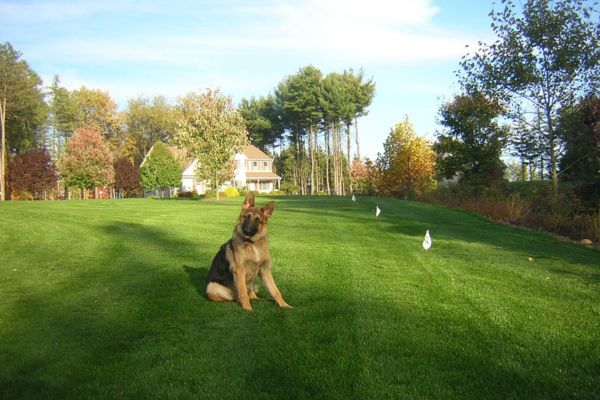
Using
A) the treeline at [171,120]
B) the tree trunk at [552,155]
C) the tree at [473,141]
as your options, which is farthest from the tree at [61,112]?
the tree trunk at [552,155]

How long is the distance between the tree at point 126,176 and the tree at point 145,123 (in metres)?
23.2

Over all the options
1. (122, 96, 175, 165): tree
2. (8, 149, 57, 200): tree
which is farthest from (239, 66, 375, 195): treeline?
(8, 149, 57, 200): tree

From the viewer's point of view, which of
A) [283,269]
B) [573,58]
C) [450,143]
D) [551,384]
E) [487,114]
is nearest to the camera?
[551,384]

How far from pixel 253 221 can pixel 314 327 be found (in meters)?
1.53

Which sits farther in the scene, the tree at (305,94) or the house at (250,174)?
the house at (250,174)

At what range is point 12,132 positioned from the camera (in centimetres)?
5953

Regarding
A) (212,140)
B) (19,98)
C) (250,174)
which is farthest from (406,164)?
(19,98)

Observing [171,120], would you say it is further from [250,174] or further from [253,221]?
[253,221]

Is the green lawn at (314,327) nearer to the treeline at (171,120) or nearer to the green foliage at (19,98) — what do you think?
the treeline at (171,120)

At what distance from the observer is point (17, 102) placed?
2119 inches

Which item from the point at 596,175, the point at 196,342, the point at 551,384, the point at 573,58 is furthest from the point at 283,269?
the point at 573,58

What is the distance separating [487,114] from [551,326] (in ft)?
66.2

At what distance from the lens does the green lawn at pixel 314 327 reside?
12.4ft

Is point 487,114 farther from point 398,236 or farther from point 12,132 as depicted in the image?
point 12,132
